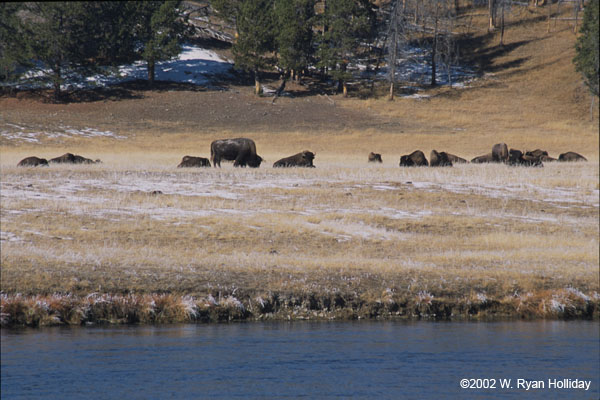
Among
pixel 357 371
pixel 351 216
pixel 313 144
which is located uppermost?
pixel 313 144

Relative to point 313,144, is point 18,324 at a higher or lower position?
lower

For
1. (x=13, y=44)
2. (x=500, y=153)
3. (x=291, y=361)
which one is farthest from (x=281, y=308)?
(x=13, y=44)

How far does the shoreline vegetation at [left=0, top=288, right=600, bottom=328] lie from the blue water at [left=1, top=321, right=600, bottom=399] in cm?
57

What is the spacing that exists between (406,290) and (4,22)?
47450 mm

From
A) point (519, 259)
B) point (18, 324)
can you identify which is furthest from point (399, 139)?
point (18, 324)

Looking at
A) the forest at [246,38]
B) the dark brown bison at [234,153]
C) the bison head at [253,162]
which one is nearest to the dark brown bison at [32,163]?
the dark brown bison at [234,153]

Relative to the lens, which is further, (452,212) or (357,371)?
(452,212)

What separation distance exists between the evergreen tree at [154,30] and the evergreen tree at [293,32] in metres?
9.54

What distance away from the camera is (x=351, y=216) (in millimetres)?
26641

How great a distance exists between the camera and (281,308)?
1636cm

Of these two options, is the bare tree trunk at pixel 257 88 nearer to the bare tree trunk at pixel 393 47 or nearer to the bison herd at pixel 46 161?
the bare tree trunk at pixel 393 47

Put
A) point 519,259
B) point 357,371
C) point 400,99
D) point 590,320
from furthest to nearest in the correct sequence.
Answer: point 400,99 < point 519,259 < point 590,320 < point 357,371

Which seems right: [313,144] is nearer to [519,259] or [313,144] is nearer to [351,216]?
[351,216]

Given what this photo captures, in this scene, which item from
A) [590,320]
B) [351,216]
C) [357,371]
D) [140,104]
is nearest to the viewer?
[357,371]
